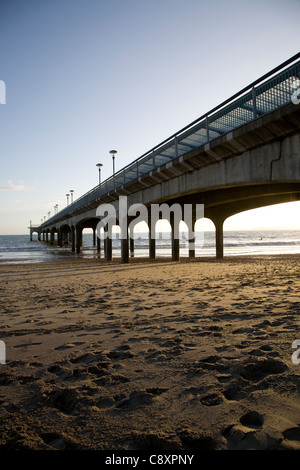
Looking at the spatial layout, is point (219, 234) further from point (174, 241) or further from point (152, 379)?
point (152, 379)

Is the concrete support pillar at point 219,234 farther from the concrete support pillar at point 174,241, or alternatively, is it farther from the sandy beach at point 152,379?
the sandy beach at point 152,379

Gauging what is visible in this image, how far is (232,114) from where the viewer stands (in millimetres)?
10234

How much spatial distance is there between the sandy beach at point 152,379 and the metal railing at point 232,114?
5.72 m

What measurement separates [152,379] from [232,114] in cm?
939

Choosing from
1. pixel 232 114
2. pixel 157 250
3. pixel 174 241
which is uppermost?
pixel 232 114

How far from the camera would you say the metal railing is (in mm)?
8023

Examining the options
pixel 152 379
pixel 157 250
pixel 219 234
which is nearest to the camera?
pixel 152 379

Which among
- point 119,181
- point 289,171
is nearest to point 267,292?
point 289,171

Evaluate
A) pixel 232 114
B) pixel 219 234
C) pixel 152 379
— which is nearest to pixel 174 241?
pixel 219 234

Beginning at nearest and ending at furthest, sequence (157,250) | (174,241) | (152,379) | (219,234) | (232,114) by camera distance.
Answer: (152,379) < (232,114) < (174,241) < (219,234) < (157,250)

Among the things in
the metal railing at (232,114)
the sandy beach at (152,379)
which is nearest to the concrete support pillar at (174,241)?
the metal railing at (232,114)

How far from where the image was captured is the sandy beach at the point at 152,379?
7.43 feet

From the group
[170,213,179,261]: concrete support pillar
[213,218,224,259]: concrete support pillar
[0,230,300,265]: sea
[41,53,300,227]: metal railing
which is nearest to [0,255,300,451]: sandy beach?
[41,53,300,227]: metal railing

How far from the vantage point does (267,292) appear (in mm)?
8070
